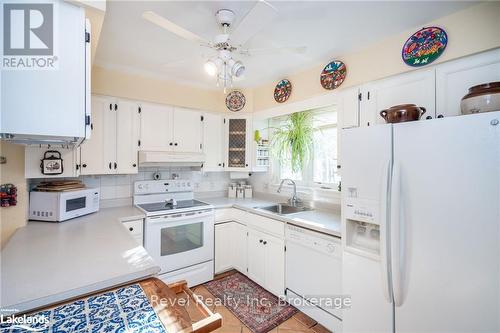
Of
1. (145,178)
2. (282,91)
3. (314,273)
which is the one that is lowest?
(314,273)

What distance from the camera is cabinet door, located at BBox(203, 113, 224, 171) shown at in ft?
10.2

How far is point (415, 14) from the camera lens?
5.13ft

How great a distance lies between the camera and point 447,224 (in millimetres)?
1162

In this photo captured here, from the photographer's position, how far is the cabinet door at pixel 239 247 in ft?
9.04

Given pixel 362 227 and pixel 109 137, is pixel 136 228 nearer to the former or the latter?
pixel 109 137

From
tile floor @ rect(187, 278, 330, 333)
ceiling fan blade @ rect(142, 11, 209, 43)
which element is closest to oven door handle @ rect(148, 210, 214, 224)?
tile floor @ rect(187, 278, 330, 333)

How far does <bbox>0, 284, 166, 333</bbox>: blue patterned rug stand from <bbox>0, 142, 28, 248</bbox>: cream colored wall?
125cm

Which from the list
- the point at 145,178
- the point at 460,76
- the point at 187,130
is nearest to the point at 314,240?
the point at 460,76

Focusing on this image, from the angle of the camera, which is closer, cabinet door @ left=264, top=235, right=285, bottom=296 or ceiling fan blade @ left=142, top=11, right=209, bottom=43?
ceiling fan blade @ left=142, top=11, right=209, bottom=43

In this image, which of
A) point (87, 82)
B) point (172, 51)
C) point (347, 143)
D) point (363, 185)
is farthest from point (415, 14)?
point (87, 82)

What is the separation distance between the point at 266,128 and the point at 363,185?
206cm

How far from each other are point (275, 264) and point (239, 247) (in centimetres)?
64

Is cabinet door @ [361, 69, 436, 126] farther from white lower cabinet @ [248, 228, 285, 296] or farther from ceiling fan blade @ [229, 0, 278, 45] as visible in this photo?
white lower cabinet @ [248, 228, 285, 296]

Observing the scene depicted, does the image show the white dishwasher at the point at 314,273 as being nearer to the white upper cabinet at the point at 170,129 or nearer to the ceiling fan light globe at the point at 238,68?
the ceiling fan light globe at the point at 238,68
